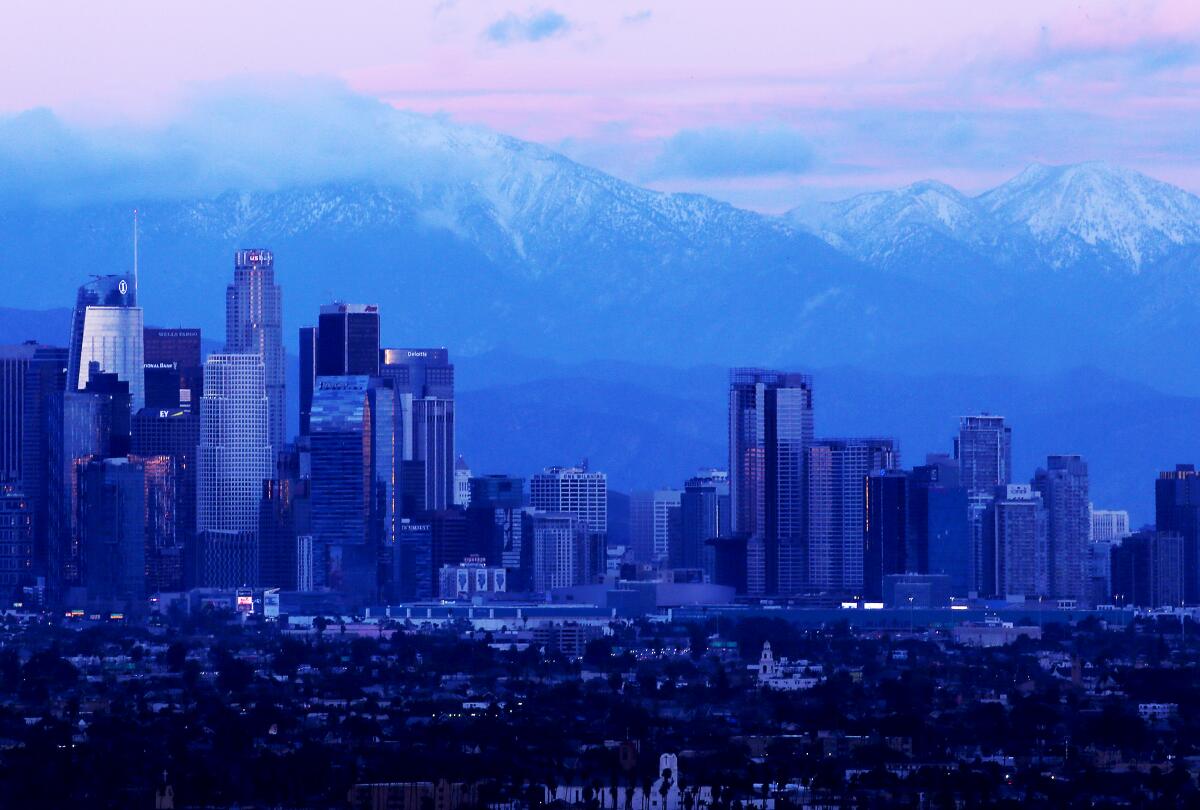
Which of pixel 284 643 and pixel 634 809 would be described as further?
pixel 284 643

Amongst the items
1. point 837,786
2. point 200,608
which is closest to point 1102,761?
point 837,786

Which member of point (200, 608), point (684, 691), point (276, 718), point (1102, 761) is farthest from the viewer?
point (200, 608)

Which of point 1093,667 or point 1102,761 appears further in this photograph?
point 1093,667

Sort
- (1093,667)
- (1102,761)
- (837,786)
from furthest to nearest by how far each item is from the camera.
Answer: (1093,667), (1102,761), (837,786)

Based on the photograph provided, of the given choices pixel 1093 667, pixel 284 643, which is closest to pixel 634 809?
pixel 1093 667

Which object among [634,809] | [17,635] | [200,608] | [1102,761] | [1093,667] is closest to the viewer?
[634,809]

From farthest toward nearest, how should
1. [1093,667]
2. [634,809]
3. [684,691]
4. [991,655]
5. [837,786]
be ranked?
[991,655] → [1093,667] → [684,691] → [837,786] → [634,809]

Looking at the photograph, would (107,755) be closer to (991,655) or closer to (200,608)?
(991,655)

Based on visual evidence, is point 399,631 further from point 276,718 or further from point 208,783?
point 208,783
